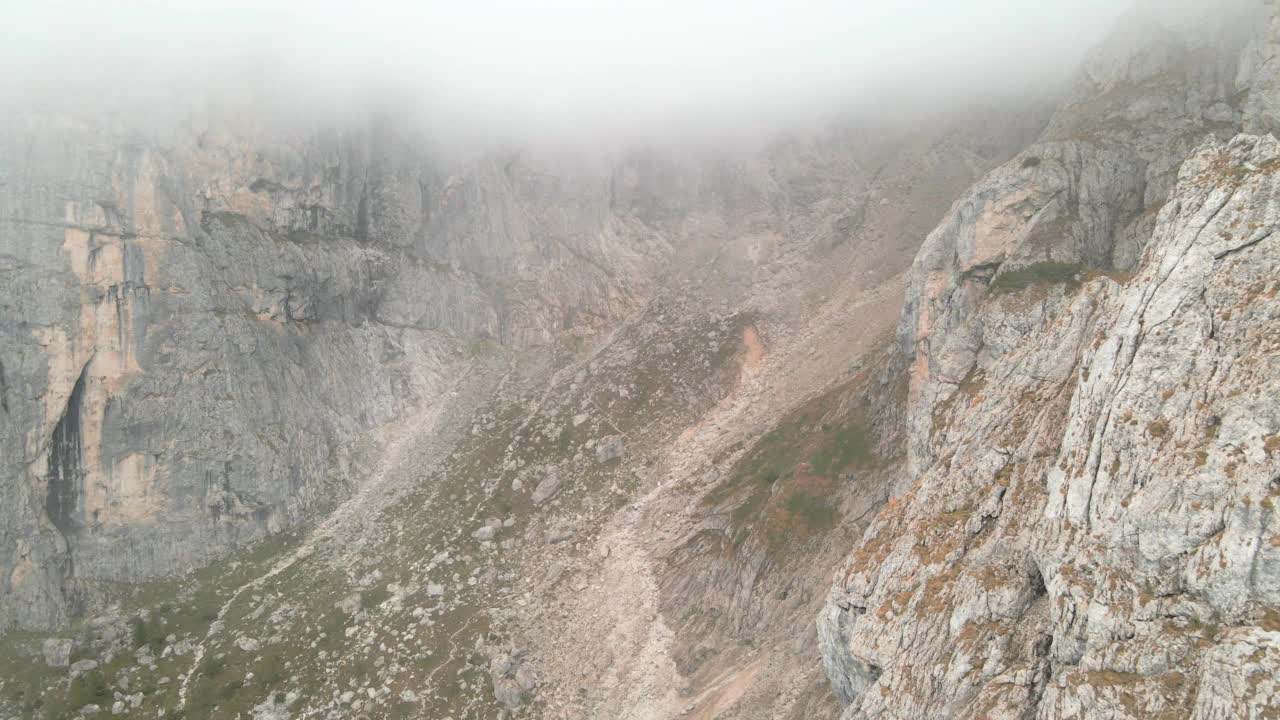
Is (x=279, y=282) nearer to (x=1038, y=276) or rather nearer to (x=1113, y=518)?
(x=1038, y=276)

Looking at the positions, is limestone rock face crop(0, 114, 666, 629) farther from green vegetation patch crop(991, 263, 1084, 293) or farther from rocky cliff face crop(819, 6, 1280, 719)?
rocky cliff face crop(819, 6, 1280, 719)

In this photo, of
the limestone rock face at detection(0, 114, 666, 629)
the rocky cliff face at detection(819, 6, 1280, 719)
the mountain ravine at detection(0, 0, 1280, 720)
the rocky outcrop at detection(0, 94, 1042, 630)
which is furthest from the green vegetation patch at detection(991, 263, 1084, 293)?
the limestone rock face at detection(0, 114, 666, 629)

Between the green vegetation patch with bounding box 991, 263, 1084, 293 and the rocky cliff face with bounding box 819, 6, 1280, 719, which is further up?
the green vegetation patch with bounding box 991, 263, 1084, 293

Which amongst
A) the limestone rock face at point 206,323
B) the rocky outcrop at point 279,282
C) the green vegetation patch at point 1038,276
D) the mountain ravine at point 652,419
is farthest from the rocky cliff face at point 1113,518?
the limestone rock face at point 206,323

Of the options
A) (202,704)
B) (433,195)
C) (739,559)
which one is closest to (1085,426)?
(739,559)

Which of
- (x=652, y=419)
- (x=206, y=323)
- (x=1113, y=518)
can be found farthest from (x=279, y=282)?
(x=1113, y=518)
